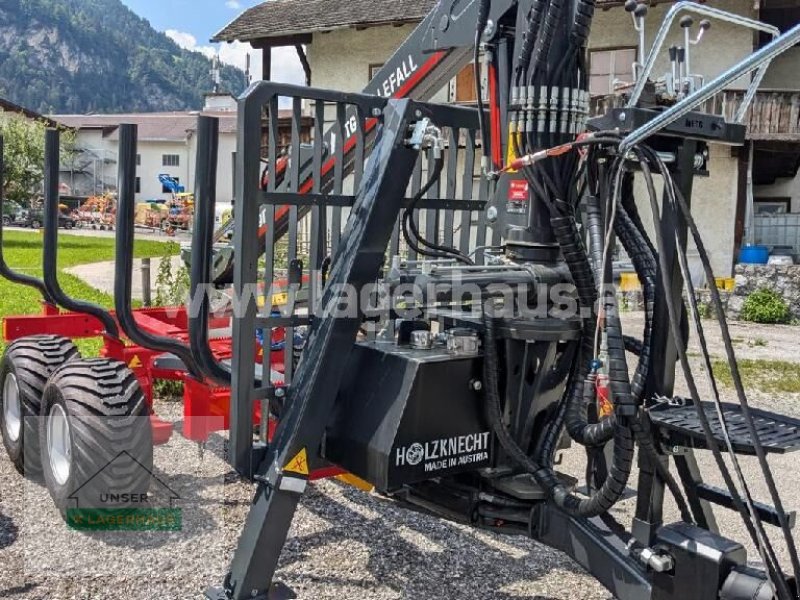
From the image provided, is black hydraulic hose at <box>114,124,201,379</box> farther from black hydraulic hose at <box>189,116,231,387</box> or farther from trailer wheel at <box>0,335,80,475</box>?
trailer wheel at <box>0,335,80,475</box>

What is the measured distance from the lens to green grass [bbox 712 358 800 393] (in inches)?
349

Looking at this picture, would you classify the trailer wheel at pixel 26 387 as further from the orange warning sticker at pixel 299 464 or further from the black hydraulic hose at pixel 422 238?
the black hydraulic hose at pixel 422 238

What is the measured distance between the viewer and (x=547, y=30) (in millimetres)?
3254

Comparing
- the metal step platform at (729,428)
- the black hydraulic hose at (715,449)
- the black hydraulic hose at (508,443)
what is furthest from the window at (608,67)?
the black hydraulic hose at (715,449)

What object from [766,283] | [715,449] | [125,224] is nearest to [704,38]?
[766,283]

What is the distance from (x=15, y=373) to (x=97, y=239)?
98.8 feet

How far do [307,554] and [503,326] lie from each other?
5.82 feet

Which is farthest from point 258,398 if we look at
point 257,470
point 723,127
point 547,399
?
point 723,127

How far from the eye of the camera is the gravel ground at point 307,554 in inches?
154

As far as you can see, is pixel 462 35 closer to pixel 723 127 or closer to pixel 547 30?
pixel 547 30

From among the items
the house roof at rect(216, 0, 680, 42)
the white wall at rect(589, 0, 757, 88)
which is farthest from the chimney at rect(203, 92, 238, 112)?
the white wall at rect(589, 0, 757, 88)

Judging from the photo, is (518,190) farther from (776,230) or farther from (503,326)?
(776,230)

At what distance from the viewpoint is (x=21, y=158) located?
29984mm

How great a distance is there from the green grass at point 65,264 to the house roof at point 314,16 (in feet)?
19.4
